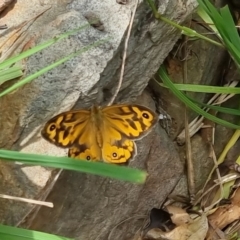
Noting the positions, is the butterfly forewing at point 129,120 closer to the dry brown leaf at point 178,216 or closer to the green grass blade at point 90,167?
the green grass blade at point 90,167

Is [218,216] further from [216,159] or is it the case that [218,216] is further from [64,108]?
[64,108]

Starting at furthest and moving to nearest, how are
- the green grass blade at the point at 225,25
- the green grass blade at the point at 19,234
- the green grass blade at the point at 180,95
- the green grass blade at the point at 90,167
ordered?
the green grass blade at the point at 180,95, the green grass blade at the point at 225,25, the green grass blade at the point at 19,234, the green grass blade at the point at 90,167

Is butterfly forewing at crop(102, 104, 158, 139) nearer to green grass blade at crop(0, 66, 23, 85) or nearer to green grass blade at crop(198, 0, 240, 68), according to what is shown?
green grass blade at crop(0, 66, 23, 85)

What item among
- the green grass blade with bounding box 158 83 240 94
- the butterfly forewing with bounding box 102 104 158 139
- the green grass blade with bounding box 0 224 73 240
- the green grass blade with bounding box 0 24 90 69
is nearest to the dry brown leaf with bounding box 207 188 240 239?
the green grass blade with bounding box 158 83 240 94

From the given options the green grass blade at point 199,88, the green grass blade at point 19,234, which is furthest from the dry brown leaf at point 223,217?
the green grass blade at point 19,234

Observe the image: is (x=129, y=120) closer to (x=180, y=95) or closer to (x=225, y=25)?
(x=180, y=95)
